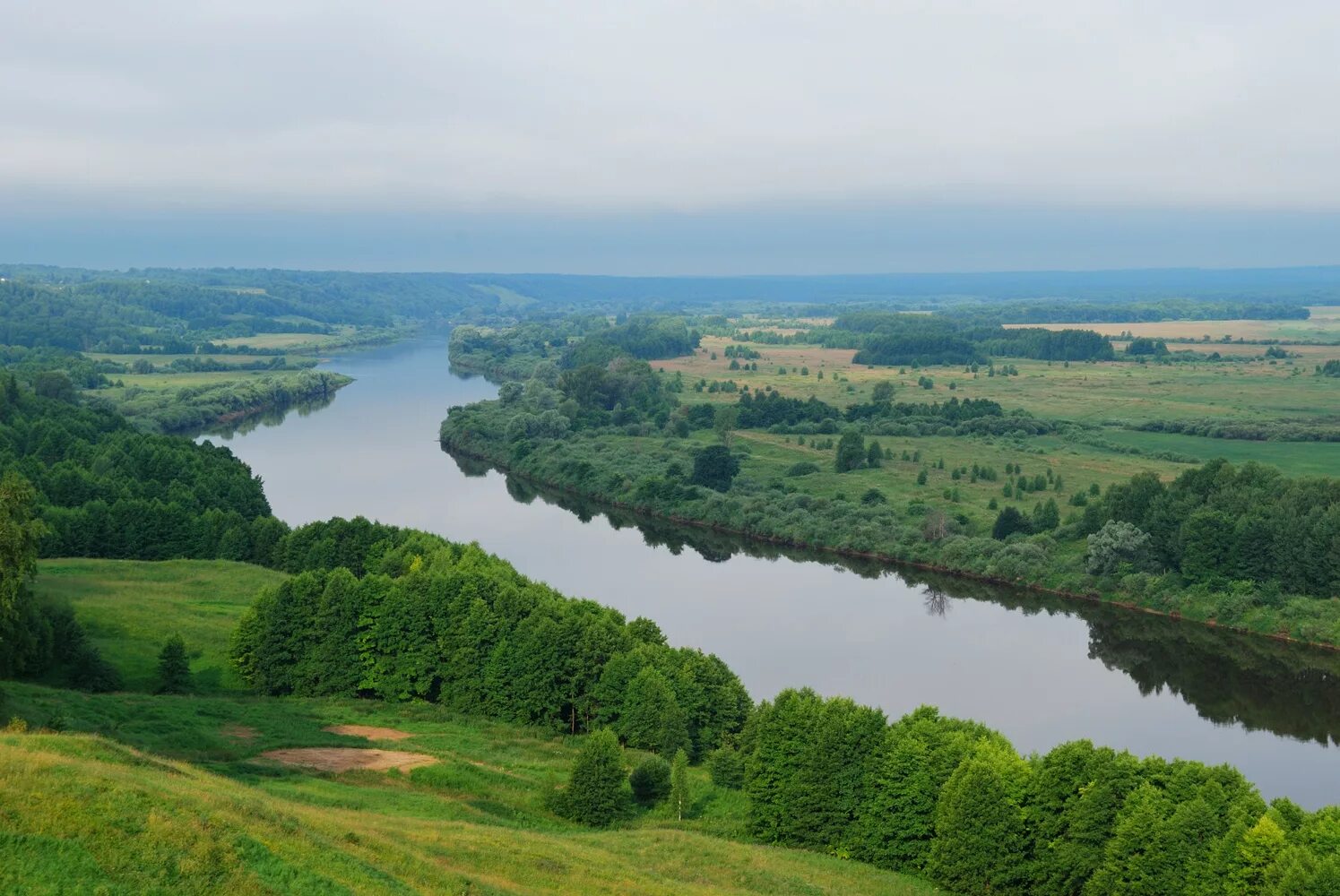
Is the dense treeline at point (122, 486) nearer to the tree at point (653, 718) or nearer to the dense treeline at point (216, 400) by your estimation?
the tree at point (653, 718)

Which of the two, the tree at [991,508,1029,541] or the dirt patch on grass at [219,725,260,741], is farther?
the tree at [991,508,1029,541]

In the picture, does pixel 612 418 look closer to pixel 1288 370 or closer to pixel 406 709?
pixel 406 709

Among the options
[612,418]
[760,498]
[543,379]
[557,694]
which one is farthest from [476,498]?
[543,379]

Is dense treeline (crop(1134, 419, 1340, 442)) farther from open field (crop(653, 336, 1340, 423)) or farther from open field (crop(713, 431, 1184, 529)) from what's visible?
open field (crop(713, 431, 1184, 529))

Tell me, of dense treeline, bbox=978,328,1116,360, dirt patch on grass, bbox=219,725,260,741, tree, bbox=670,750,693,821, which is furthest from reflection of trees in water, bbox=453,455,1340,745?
dense treeline, bbox=978,328,1116,360

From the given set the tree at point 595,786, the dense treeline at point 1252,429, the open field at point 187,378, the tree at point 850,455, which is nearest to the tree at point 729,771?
the tree at point 595,786

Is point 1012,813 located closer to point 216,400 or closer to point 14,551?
point 14,551

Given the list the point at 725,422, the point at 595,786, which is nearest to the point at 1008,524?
the point at 725,422
